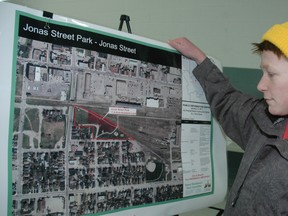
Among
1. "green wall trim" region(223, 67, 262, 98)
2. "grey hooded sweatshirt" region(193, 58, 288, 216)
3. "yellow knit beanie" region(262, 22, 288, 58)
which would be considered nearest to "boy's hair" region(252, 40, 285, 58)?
"yellow knit beanie" region(262, 22, 288, 58)

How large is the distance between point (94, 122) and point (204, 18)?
1.56 metres

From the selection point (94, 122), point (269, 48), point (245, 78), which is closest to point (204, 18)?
point (245, 78)

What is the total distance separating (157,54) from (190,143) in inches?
15.4

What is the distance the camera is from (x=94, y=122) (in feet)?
2.69

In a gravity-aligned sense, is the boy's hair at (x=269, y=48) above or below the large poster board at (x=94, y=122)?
above

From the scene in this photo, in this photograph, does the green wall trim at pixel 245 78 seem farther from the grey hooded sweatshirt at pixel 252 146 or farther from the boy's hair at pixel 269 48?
the boy's hair at pixel 269 48

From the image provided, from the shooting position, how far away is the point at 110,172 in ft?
2.78

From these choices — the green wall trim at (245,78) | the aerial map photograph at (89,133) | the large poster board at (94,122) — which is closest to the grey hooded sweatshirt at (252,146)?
the large poster board at (94,122)

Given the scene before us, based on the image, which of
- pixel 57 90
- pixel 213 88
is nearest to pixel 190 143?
pixel 213 88

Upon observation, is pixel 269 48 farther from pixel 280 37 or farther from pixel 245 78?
pixel 245 78

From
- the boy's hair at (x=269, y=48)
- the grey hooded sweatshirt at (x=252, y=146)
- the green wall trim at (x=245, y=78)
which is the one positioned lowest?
the grey hooded sweatshirt at (x=252, y=146)

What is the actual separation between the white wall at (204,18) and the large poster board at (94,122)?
1025mm

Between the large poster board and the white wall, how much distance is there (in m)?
1.03

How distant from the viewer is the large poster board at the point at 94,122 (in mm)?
687
